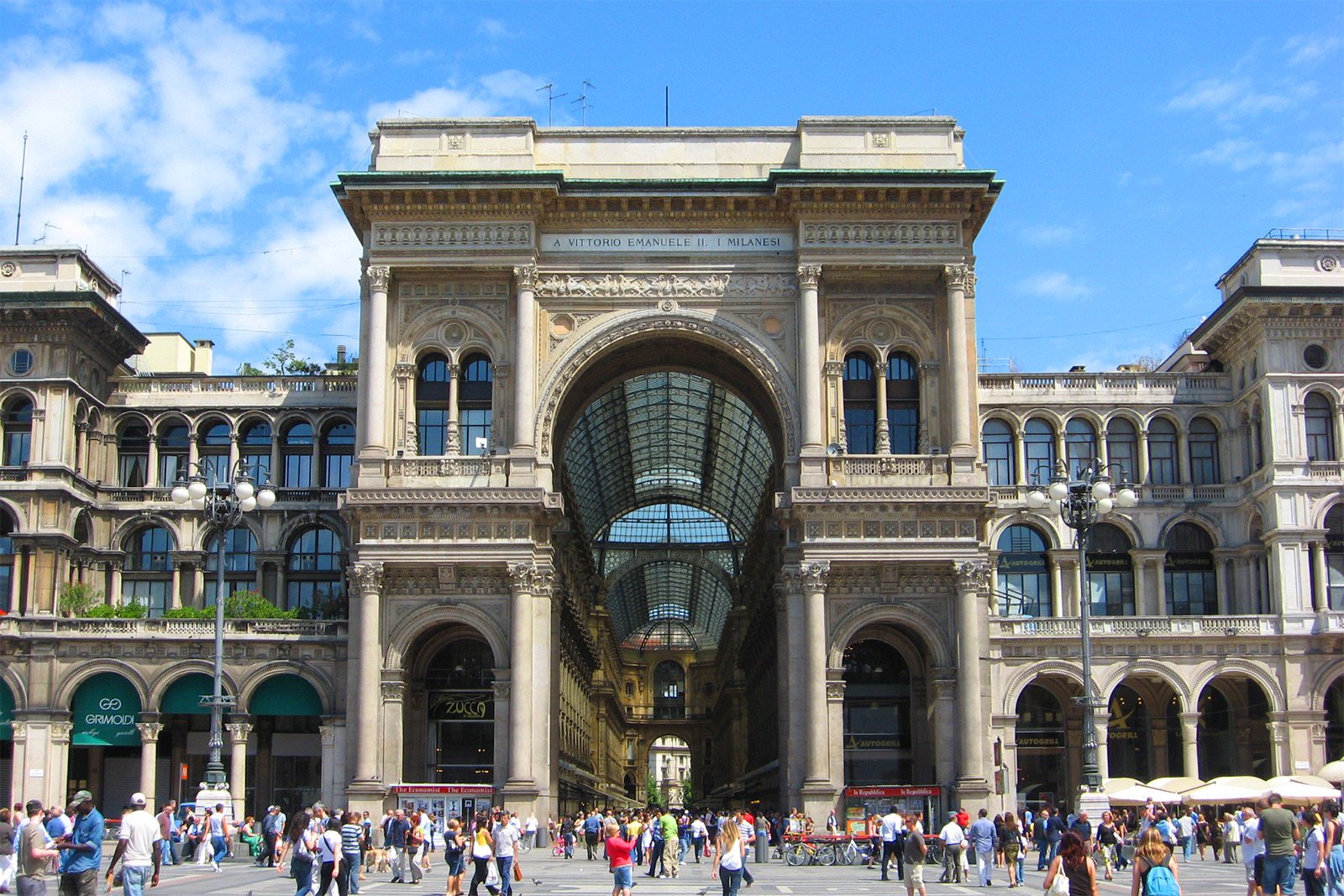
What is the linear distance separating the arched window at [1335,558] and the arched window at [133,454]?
4969 cm

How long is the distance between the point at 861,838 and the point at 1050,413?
25.7 m

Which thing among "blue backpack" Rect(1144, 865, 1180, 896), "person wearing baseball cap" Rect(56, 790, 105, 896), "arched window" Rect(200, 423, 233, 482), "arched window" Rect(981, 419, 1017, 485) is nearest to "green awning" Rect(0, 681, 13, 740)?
"arched window" Rect(200, 423, 233, 482)

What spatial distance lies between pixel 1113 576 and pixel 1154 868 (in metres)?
52.0

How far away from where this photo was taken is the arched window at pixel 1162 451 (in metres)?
68.8

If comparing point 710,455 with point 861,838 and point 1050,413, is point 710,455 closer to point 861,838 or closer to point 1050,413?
point 1050,413

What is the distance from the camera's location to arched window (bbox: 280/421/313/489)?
68.9 metres

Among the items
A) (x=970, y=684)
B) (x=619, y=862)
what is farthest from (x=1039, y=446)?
(x=619, y=862)

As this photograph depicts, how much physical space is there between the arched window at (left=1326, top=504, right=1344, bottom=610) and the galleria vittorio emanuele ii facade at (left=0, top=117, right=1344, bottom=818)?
0.43ft

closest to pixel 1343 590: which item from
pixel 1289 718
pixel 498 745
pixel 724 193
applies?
pixel 1289 718

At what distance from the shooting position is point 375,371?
5634 cm

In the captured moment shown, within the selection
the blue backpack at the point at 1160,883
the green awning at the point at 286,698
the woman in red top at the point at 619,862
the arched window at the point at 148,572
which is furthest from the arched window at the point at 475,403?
the blue backpack at the point at 1160,883

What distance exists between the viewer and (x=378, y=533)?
2181 inches

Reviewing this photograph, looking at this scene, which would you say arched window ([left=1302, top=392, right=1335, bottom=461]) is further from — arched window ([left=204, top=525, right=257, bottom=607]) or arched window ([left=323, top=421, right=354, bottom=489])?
arched window ([left=204, top=525, right=257, bottom=607])

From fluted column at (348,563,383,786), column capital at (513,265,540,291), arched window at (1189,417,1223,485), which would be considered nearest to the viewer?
fluted column at (348,563,383,786)
